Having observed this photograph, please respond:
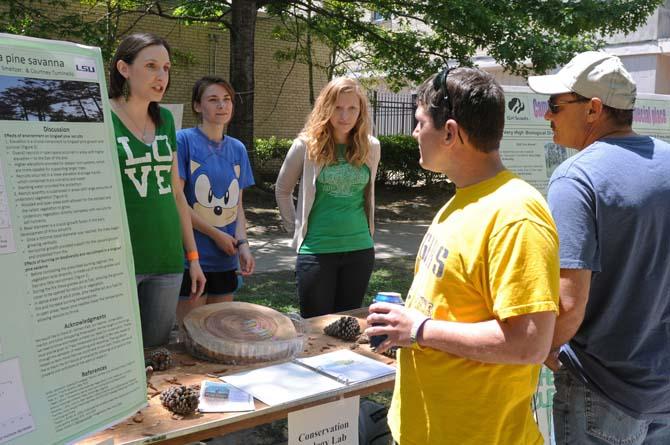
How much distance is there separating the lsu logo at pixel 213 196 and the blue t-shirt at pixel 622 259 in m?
2.02

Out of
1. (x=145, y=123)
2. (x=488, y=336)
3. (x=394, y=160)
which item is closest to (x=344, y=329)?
(x=145, y=123)

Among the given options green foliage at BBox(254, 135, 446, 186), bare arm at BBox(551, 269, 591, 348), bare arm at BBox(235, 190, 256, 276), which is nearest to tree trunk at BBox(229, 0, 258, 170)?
green foliage at BBox(254, 135, 446, 186)

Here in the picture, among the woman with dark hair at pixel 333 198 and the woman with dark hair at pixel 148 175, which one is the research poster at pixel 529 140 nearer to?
the woman with dark hair at pixel 333 198

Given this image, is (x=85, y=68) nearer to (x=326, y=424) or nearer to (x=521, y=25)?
(x=326, y=424)

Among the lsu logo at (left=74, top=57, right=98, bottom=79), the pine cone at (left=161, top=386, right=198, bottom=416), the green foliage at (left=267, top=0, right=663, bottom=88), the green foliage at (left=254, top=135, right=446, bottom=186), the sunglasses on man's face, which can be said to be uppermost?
the green foliage at (left=267, top=0, right=663, bottom=88)

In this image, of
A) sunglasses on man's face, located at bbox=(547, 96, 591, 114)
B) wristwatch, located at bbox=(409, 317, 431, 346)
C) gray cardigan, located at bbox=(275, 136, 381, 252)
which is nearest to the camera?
wristwatch, located at bbox=(409, 317, 431, 346)

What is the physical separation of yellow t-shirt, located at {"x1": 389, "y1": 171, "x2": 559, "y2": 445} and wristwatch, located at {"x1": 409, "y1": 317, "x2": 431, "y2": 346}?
1.9 inches

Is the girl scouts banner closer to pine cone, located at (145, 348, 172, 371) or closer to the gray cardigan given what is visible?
the gray cardigan

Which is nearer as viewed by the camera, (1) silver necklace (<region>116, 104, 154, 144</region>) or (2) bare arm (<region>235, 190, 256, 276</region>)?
(1) silver necklace (<region>116, 104, 154, 144</region>)

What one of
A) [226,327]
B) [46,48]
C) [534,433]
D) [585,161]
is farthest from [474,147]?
[226,327]

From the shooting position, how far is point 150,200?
275cm

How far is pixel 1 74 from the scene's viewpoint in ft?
4.72

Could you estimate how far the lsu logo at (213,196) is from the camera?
3387 millimetres

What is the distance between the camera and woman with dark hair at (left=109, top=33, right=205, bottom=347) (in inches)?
107
